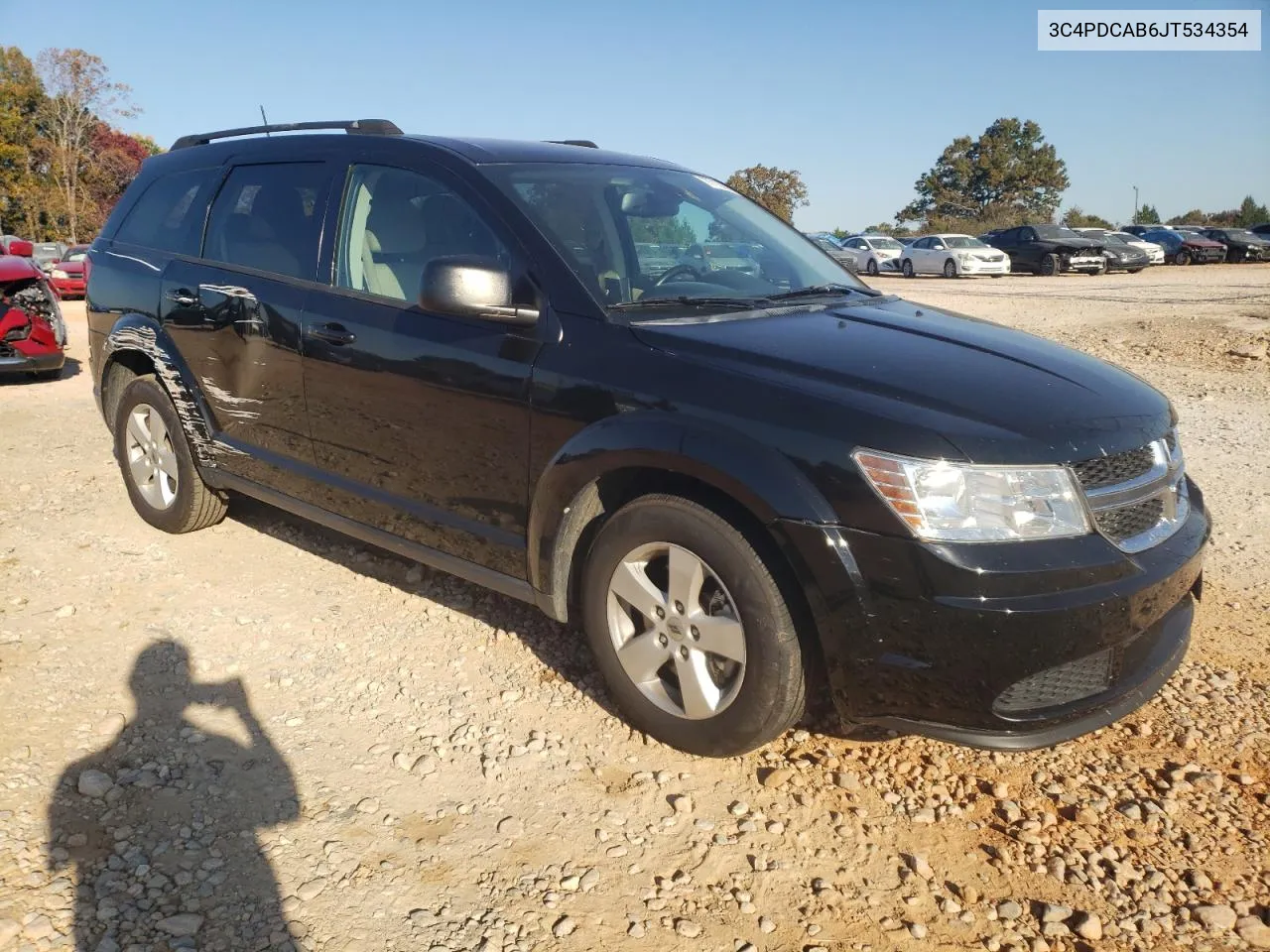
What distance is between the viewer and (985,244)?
29594mm

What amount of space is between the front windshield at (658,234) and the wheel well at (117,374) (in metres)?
2.53

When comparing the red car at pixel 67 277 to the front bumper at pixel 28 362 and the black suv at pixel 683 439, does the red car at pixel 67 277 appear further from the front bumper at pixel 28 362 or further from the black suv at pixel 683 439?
the black suv at pixel 683 439

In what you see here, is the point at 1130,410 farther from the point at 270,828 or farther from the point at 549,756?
the point at 270,828

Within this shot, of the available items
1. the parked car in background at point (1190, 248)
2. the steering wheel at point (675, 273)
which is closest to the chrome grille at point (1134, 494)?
the steering wheel at point (675, 273)

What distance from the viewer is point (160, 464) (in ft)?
16.5

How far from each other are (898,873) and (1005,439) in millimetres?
1168

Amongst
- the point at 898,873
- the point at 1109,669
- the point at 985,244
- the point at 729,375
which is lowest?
the point at 898,873

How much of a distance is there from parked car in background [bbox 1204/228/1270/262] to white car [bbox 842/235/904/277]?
1172 centimetres

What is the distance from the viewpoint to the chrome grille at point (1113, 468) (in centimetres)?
259

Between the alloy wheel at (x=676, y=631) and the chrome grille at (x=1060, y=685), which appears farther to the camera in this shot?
the alloy wheel at (x=676, y=631)

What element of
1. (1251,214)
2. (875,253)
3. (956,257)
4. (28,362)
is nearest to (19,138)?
(875,253)

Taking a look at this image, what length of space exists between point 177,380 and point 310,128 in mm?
1355

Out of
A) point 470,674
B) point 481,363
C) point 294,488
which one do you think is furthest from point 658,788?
point 294,488

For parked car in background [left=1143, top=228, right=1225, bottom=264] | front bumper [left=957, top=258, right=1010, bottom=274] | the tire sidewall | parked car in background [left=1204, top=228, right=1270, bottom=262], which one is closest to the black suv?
the tire sidewall
